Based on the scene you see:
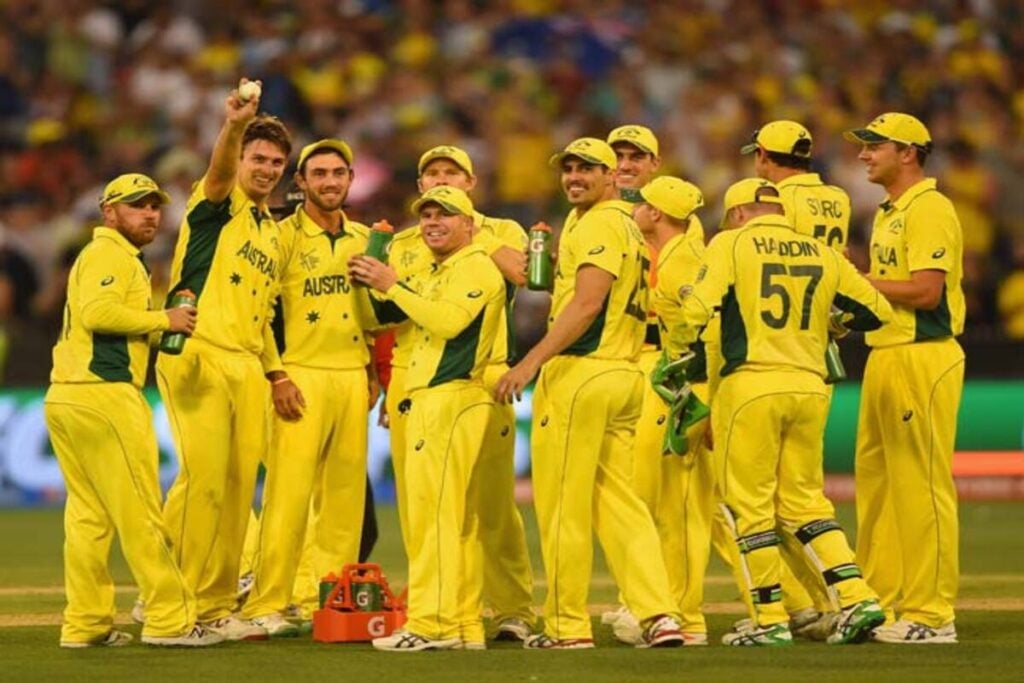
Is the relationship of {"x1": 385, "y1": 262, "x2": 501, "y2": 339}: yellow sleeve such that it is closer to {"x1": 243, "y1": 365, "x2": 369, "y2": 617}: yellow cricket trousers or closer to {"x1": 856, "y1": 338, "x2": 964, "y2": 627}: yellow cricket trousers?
{"x1": 243, "y1": 365, "x2": 369, "y2": 617}: yellow cricket trousers

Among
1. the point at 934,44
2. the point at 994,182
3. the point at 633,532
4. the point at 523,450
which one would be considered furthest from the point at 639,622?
the point at 934,44

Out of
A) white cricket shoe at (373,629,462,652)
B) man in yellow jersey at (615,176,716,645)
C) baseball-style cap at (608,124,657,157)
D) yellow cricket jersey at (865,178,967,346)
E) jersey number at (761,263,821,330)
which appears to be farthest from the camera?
baseball-style cap at (608,124,657,157)

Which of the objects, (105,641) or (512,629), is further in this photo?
(512,629)

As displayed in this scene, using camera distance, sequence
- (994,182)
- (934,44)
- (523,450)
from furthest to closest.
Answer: (934,44) < (994,182) < (523,450)

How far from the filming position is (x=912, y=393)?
11.2 m

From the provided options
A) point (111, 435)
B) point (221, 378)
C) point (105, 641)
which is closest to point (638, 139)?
point (221, 378)

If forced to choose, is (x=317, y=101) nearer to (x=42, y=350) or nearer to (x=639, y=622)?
(x=42, y=350)

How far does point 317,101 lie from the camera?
21484mm

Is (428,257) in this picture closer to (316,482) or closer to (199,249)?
(199,249)

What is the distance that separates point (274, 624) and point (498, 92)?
11139 millimetres

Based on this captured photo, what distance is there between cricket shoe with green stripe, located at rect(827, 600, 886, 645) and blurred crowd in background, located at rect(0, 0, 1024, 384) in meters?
9.16

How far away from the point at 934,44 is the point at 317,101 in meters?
6.37

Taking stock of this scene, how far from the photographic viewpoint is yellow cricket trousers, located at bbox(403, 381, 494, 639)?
10.4 m

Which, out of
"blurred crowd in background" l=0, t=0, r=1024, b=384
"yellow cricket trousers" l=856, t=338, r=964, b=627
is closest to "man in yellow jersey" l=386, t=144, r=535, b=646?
"yellow cricket trousers" l=856, t=338, r=964, b=627
